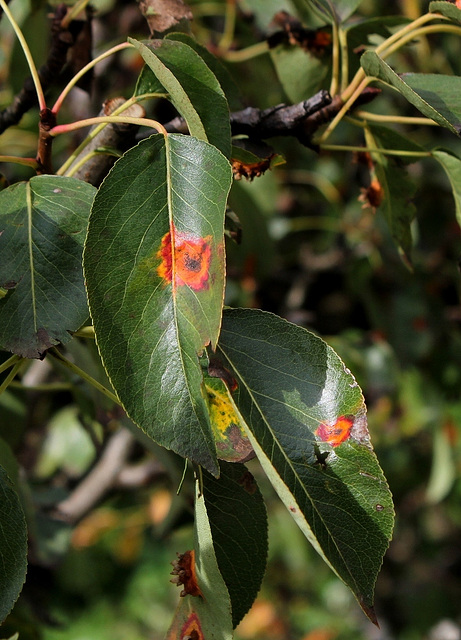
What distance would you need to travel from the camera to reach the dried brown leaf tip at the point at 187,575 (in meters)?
0.64

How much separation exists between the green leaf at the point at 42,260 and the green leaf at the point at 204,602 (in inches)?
7.8

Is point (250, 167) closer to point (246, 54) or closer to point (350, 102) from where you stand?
point (350, 102)

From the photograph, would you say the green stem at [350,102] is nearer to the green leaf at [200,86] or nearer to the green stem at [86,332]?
the green leaf at [200,86]

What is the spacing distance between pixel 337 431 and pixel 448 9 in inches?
15.3

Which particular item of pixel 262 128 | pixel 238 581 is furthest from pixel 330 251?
pixel 238 581

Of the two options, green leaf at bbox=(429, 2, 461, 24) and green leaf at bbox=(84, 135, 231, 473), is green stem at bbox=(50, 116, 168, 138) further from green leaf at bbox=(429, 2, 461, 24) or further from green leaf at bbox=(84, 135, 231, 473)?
green leaf at bbox=(429, 2, 461, 24)

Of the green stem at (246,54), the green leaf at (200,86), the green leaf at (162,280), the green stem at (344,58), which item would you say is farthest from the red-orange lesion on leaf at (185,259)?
the green stem at (246,54)

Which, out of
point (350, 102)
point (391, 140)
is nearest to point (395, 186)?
point (391, 140)

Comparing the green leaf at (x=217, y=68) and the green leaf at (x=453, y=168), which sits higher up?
the green leaf at (x=217, y=68)

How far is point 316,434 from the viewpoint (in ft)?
1.99

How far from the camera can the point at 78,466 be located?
5.23 feet

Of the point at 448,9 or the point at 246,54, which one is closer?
the point at 448,9

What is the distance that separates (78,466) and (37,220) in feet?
3.50

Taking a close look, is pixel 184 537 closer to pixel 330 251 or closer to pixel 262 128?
pixel 330 251
